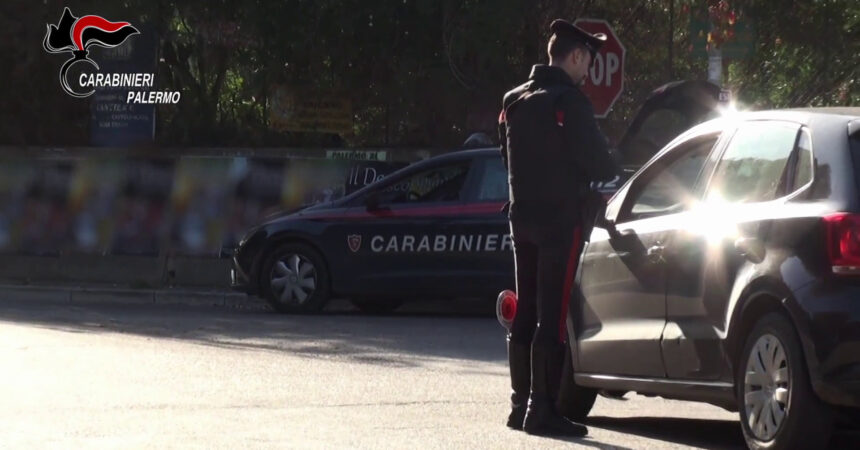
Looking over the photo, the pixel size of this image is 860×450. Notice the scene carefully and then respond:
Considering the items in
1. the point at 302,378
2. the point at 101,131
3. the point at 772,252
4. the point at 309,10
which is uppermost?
the point at 309,10

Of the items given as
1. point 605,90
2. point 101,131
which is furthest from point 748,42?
point 101,131

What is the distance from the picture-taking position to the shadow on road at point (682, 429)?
808cm

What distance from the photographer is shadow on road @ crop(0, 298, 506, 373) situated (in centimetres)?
1272

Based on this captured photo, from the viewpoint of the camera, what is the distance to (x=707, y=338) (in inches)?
293

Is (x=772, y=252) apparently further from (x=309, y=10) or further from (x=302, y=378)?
(x=309, y=10)

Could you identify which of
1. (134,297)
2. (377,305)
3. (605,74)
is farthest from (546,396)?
(134,297)

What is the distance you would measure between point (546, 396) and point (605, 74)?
11745 mm

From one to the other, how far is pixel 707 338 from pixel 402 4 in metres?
13.3

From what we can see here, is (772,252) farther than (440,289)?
No

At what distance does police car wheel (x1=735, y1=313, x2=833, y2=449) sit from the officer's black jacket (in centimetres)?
119

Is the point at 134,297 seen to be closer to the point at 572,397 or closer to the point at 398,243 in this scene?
the point at 398,243

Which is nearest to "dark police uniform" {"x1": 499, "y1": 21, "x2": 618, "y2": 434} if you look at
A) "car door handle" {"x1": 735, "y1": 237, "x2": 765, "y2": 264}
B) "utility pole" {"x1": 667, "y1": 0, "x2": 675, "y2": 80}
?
"car door handle" {"x1": 735, "y1": 237, "x2": 765, "y2": 264}

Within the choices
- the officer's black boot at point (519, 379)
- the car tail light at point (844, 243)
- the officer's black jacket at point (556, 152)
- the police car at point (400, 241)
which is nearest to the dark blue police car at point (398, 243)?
the police car at point (400, 241)

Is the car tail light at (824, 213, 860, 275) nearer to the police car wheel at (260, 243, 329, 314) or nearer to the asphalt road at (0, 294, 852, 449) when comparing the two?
the asphalt road at (0, 294, 852, 449)
